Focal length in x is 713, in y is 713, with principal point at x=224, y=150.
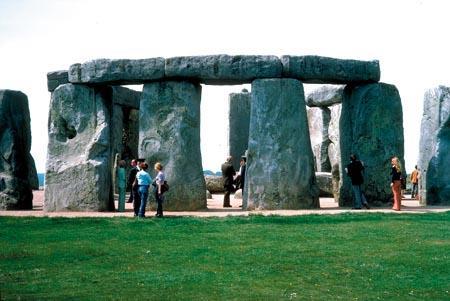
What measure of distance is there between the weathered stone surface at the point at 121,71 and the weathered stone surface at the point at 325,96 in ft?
28.6

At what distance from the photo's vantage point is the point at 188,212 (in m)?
16.2

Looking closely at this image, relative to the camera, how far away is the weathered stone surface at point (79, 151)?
17.0m

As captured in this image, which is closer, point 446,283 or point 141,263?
point 446,283

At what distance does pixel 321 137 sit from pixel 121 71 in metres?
11.1

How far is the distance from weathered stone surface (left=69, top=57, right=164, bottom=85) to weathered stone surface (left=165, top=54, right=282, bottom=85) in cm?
32

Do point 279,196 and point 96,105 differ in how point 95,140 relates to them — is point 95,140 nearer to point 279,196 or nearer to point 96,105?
point 96,105

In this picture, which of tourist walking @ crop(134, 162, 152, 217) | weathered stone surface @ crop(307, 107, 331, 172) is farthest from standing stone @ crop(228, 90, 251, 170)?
tourist walking @ crop(134, 162, 152, 217)

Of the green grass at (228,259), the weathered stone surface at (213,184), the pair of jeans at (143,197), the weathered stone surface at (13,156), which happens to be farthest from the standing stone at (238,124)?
the green grass at (228,259)

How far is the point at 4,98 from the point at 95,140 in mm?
2762

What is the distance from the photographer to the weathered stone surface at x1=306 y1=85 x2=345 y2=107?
2394 centimetres

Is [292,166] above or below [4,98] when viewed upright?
below

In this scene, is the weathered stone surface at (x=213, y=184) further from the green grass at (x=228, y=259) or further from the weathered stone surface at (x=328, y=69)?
the green grass at (x=228, y=259)

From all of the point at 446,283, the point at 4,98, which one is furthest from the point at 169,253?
the point at 4,98

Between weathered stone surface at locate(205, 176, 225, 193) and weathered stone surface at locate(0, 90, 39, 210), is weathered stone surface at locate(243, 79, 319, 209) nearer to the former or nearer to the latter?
weathered stone surface at locate(0, 90, 39, 210)
